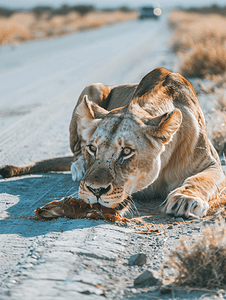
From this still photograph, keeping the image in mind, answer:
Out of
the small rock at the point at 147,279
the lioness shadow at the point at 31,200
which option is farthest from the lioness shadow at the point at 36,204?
the small rock at the point at 147,279

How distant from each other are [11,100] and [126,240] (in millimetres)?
6328

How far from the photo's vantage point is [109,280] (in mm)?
2031

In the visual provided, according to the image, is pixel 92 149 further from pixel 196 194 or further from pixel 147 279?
pixel 147 279

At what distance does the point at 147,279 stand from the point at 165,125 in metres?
1.32

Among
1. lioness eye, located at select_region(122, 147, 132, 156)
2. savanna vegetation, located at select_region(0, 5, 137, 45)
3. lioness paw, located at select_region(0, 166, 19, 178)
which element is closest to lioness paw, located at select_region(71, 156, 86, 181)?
lioness paw, located at select_region(0, 166, 19, 178)

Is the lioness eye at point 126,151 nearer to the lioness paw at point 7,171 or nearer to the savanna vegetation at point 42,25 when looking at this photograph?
the lioness paw at point 7,171

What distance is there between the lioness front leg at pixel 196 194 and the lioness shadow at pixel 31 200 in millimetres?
675

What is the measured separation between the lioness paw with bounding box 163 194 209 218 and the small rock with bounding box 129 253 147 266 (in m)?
0.84

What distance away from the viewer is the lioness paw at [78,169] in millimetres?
4242

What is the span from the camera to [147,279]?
2.03 meters

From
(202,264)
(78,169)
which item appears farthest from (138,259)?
(78,169)

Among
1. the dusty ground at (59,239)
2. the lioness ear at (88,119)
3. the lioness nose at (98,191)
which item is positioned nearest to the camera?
the dusty ground at (59,239)

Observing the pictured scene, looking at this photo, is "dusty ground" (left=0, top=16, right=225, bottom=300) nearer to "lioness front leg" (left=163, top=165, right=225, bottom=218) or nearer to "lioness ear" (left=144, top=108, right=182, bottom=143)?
"lioness front leg" (left=163, top=165, right=225, bottom=218)

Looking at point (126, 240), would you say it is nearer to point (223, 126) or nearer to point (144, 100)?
point (144, 100)
